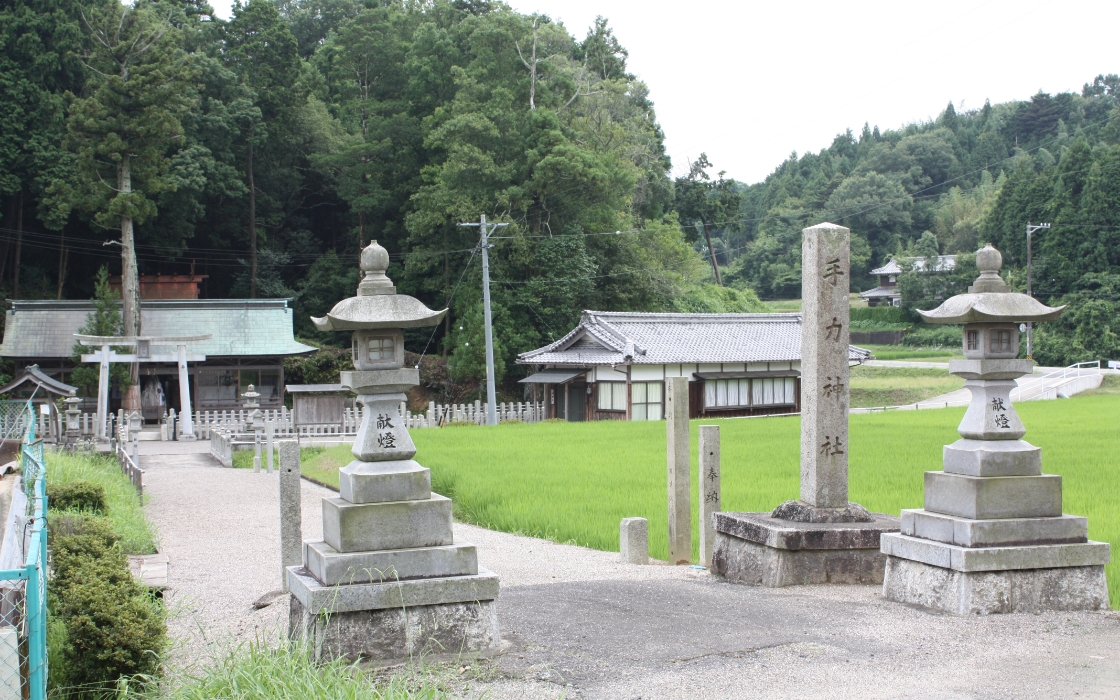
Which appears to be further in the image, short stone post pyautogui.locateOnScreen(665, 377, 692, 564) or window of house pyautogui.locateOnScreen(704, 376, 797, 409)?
window of house pyautogui.locateOnScreen(704, 376, 797, 409)

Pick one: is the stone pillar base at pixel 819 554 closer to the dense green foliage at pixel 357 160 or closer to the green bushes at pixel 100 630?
the green bushes at pixel 100 630

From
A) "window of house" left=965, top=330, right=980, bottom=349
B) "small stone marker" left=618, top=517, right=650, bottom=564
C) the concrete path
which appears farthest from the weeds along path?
"window of house" left=965, top=330, right=980, bottom=349

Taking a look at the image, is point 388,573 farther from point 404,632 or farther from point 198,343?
point 198,343

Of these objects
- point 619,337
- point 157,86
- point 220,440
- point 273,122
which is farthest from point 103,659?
point 273,122

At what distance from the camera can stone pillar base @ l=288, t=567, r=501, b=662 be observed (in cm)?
511

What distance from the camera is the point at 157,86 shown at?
3275 cm

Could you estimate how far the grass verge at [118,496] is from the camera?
34.5 feet

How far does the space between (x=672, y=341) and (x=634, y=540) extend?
80.9 feet

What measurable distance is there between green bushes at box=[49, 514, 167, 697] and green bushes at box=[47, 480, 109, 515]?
480cm

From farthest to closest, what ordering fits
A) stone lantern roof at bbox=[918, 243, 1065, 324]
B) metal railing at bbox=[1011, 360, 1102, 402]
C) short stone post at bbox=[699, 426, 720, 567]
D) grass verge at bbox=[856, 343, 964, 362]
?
grass verge at bbox=[856, 343, 964, 362], metal railing at bbox=[1011, 360, 1102, 402], short stone post at bbox=[699, 426, 720, 567], stone lantern roof at bbox=[918, 243, 1065, 324]

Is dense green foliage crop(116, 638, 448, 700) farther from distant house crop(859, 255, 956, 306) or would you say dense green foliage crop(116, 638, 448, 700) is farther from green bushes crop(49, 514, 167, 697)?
distant house crop(859, 255, 956, 306)

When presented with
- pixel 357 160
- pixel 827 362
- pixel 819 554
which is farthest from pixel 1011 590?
pixel 357 160

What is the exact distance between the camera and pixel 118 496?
1345cm

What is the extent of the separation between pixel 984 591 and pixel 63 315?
36.0 meters
